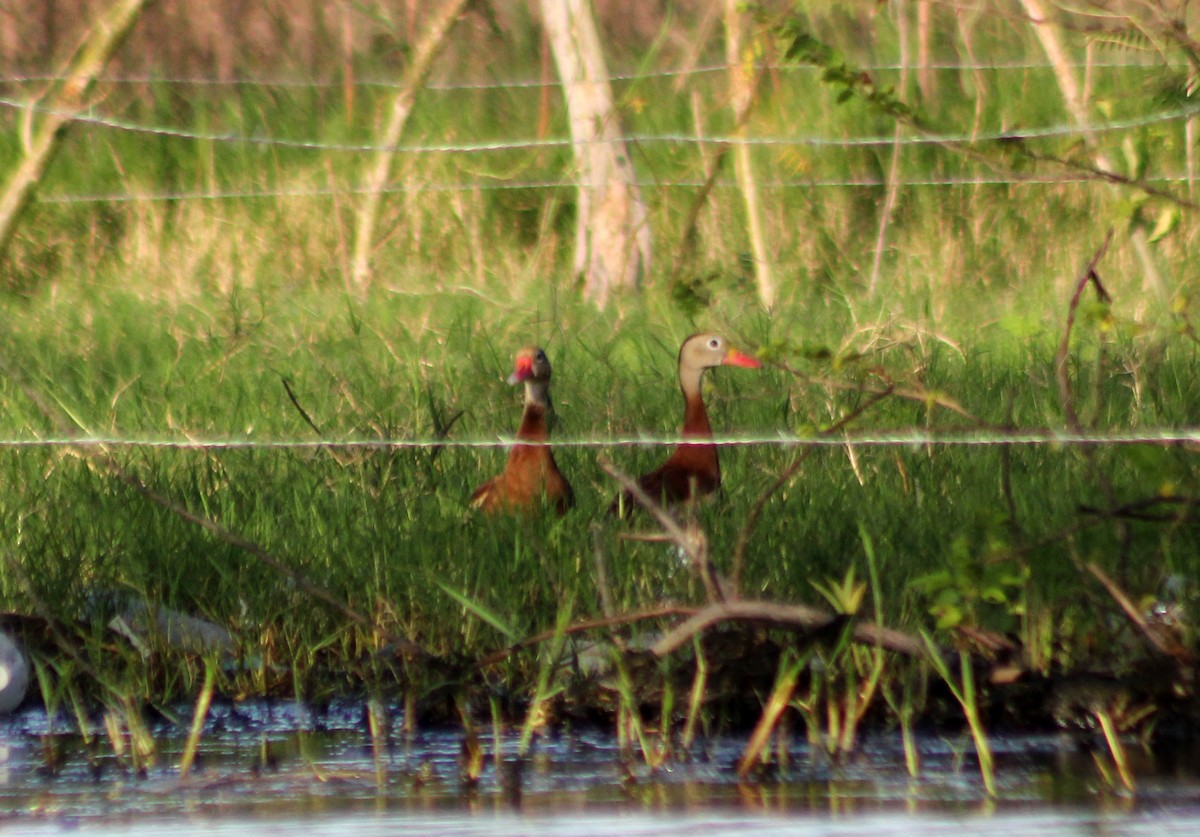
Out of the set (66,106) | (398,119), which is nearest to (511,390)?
(66,106)

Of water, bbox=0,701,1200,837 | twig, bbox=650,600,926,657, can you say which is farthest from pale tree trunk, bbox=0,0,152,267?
twig, bbox=650,600,926,657

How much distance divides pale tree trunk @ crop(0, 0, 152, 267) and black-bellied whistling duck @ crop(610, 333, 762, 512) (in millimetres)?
1883

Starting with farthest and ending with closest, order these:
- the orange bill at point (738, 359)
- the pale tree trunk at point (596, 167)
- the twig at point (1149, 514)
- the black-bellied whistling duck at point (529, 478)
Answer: the pale tree trunk at point (596, 167) → the orange bill at point (738, 359) → the black-bellied whistling duck at point (529, 478) → the twig at point (1149, 514)

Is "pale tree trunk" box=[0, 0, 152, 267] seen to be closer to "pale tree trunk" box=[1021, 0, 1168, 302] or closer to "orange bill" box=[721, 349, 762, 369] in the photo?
"orange bill" box=[721, 349, 762, 369]

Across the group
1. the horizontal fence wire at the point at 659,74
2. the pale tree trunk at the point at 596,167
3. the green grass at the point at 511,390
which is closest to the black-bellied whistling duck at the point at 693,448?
the green grass at the point at 511,390

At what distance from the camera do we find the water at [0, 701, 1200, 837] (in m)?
3.27

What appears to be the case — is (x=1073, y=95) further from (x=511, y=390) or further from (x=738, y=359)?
(x=511, y=390)

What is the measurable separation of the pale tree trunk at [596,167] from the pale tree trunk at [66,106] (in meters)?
1.98

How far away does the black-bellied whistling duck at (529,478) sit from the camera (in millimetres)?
4957

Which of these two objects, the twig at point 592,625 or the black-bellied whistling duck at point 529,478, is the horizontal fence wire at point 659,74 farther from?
the twig at point 592,625

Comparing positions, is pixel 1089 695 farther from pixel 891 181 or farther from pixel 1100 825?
pixel 891 181

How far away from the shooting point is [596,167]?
820 cm

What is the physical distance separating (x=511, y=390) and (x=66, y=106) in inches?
61.7

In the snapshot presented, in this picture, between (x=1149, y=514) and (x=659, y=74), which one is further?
(x=659, y=74)
